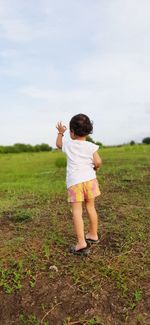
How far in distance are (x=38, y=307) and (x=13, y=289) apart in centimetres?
37

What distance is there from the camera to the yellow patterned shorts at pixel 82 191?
16.4 feet

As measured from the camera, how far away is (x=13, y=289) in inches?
179

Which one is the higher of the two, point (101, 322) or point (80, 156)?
point (80, 156)

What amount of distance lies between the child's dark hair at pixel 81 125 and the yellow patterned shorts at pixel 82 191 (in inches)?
20.2

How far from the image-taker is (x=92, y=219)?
511 cm

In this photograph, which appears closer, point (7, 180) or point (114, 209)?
point (114, 209)

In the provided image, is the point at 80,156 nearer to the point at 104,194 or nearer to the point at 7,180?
the point at 104,194

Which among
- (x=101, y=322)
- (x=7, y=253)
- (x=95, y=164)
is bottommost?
(x=101, y=322)

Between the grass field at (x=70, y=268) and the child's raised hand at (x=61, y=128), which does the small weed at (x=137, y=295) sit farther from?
the child's raised hand at (x=61, y=128)

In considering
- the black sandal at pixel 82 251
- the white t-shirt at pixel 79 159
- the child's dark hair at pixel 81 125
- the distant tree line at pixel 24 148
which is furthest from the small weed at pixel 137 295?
the distant tree line at pixel 24 148

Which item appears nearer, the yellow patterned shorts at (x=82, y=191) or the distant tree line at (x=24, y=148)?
the yellow patterned shorts at (x=82, y=191)

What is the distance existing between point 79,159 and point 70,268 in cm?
108

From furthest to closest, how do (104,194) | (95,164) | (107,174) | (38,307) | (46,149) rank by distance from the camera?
(46,149)
(107,174)
(104,194)
(95,164)
(38,307)

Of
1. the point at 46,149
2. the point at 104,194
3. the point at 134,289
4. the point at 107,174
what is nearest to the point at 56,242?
the point at 134,289
